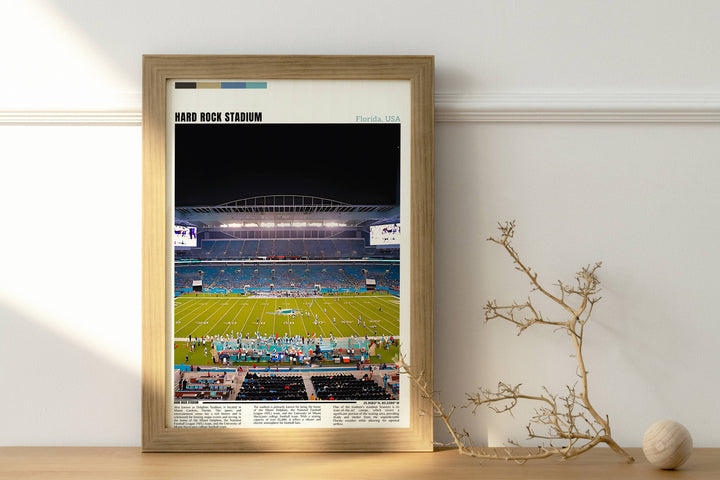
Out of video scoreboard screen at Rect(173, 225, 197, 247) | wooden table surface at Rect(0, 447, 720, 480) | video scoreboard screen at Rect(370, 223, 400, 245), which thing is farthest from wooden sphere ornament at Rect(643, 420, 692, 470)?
video scoreboard screen at Rect(173, 225, 197, 247)

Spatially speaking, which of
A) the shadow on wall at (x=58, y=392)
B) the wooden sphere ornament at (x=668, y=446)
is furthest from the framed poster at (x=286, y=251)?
the wooden sphere ornament at (x=668, y=446)

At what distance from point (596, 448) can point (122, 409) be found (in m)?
1.18

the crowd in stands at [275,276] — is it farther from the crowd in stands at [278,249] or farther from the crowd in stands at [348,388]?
the crowd in stands at [348,388]

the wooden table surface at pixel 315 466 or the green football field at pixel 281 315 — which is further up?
the green football field at pixel 281 315

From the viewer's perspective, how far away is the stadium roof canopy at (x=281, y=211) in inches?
53.1

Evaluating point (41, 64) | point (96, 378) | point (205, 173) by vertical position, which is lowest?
point (96, 378)

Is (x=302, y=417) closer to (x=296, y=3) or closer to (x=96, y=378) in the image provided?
(x=96, y=378)

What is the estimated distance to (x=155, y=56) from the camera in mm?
1323

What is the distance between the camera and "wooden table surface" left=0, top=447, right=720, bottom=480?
1.17 m

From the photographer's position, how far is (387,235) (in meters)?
1.34

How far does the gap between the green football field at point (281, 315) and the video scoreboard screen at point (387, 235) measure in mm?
134

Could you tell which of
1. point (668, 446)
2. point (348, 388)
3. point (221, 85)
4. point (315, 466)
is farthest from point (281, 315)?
point (668, 446)

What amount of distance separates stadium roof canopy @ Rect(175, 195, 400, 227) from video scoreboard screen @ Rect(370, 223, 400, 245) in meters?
0.03

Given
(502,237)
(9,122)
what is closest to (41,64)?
(9,122)
